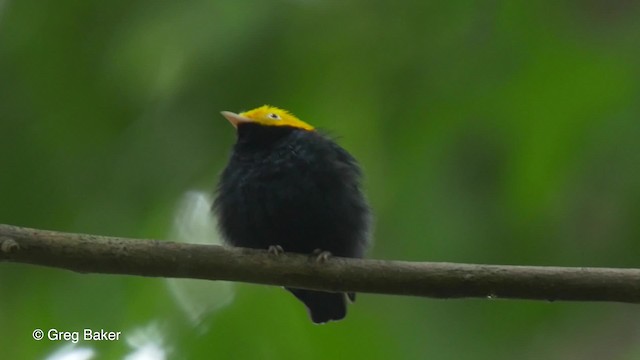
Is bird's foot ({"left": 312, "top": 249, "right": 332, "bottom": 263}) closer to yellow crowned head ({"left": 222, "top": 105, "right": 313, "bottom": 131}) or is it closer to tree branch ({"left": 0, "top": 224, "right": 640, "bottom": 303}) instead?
tree branch ({"left": 0, "top": 224, "right": 640, "bottom": 303})

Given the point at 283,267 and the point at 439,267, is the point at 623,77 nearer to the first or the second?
the point at 439,267

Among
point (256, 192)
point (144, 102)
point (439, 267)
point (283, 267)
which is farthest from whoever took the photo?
point (256, 192)

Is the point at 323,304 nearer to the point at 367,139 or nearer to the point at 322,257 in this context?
the point at 322,257

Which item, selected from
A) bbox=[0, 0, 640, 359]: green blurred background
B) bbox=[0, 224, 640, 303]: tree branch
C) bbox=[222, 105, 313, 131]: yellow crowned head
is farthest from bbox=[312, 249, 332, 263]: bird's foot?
bbox=[222, 105, 313, 131]: yellow crowned head

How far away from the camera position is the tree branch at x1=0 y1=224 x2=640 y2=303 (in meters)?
2.36

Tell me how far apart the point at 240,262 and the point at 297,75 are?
1.92 ft

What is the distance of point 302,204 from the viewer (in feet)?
10.2

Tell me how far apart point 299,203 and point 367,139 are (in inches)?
15.7

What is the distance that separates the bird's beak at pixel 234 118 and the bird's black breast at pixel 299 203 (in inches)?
6.5

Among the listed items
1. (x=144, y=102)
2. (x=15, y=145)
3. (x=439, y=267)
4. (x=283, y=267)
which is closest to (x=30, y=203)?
(x=15, y=145)

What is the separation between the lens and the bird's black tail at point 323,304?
9.71ft

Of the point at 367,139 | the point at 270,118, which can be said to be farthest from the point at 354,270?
the point at 270,118

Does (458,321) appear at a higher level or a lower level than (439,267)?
lower

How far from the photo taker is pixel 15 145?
252 centimetres
